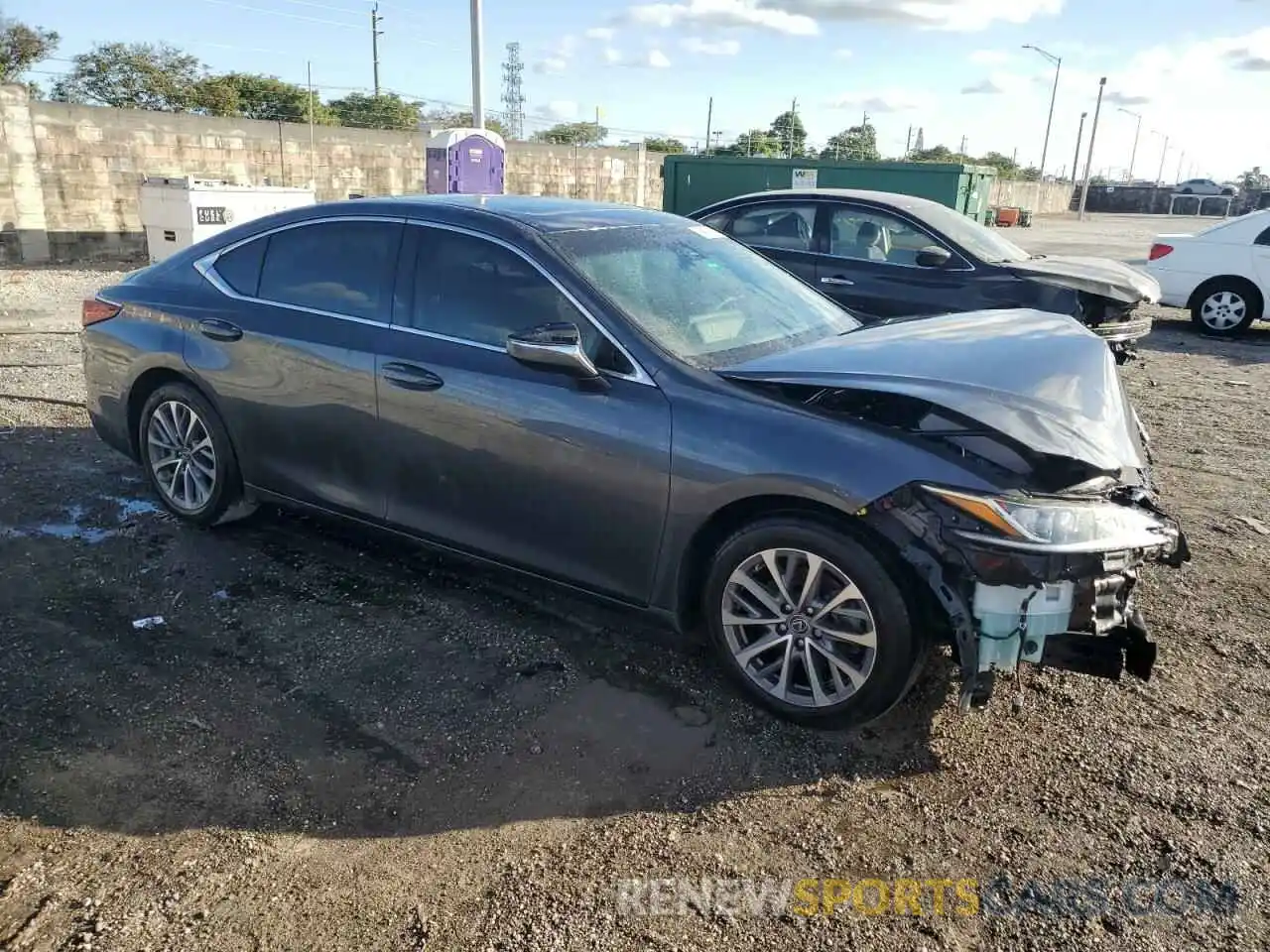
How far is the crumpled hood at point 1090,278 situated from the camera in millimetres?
7996

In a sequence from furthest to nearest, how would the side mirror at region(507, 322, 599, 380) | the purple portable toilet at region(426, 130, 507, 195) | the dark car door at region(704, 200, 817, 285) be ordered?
the purple portable toilet at region(426, 130, 507, 195) → the dark car door at region(704, 200, 817, 285) → the side mirror at region(507, 322, 599, 380)

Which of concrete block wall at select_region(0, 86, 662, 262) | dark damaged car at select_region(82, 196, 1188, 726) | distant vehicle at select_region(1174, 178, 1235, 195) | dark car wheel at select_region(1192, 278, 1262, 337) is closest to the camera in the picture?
dark damaged car at select_region(82, 196, 1188, 726)

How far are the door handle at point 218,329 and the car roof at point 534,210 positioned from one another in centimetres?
70

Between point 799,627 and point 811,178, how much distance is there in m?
13.2

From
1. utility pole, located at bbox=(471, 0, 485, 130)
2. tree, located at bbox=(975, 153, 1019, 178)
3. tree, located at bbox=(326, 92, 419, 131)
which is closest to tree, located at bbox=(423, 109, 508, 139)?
tree, located at bbox=(326, 92, 419, 131)

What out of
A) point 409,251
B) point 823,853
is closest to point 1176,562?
point 823,853

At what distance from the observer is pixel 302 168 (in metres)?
18.6

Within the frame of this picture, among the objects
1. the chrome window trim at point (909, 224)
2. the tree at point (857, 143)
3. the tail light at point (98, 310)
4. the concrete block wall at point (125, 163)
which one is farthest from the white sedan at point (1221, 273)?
the tree at point (857, 143)

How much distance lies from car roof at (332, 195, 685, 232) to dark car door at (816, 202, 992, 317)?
4.07 meters

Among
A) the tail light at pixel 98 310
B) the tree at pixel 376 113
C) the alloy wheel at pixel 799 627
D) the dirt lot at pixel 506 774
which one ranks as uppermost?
the tree at pixel 376 113

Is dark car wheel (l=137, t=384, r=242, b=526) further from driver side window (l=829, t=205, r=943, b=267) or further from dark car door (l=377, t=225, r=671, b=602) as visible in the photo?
driver side window (l=829, t=205, r=943, b=267)

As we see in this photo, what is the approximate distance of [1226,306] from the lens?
12.1m

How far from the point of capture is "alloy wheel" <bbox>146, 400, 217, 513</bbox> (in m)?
4.80

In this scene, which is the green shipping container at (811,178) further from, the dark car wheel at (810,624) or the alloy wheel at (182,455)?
the dark car wheel at (810,624)
